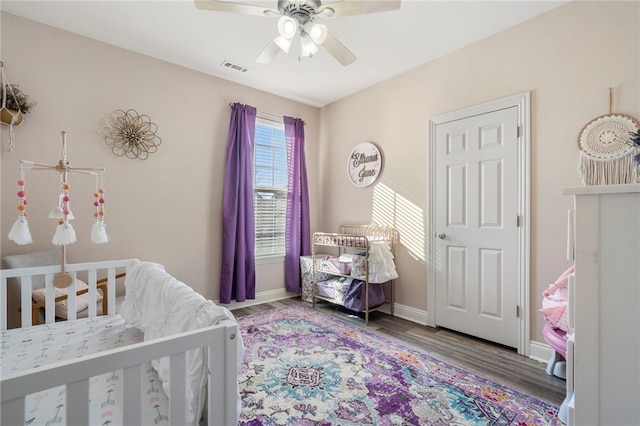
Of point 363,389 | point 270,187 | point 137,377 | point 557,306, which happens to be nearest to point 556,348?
point 557,306

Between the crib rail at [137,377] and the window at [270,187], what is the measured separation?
273 cm

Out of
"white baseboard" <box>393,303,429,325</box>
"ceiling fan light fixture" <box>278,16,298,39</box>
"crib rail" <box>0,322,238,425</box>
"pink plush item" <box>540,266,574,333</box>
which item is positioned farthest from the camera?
"white baseboard" <box>393,303,429,325</box>

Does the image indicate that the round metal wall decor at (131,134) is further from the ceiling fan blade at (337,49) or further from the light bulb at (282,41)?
the ceiling fan blade at (337,49)

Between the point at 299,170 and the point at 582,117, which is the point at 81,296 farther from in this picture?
the point at 582,117

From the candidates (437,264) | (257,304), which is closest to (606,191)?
(437,264)

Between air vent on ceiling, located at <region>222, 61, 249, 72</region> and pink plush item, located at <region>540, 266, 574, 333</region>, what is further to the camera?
air vent on ceiling, located at <region>222, 61, 249, 72</region>

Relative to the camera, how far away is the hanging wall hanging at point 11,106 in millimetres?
2121

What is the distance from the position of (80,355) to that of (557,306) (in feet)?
8.42

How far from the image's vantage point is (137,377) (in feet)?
2.85

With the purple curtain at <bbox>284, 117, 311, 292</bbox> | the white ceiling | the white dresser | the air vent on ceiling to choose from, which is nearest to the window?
the purple curtain at <bbox>284, 117, 311, 292</bbox>

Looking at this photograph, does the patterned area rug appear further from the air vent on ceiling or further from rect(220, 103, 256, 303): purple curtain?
the air vent on ceiling

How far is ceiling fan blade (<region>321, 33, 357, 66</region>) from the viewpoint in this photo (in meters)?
1.87

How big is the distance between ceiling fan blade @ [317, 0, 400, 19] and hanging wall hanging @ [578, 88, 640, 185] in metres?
1.57

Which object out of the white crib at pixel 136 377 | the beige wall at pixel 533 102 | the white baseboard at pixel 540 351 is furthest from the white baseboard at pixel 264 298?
the white baseboard at pixel 540 351
